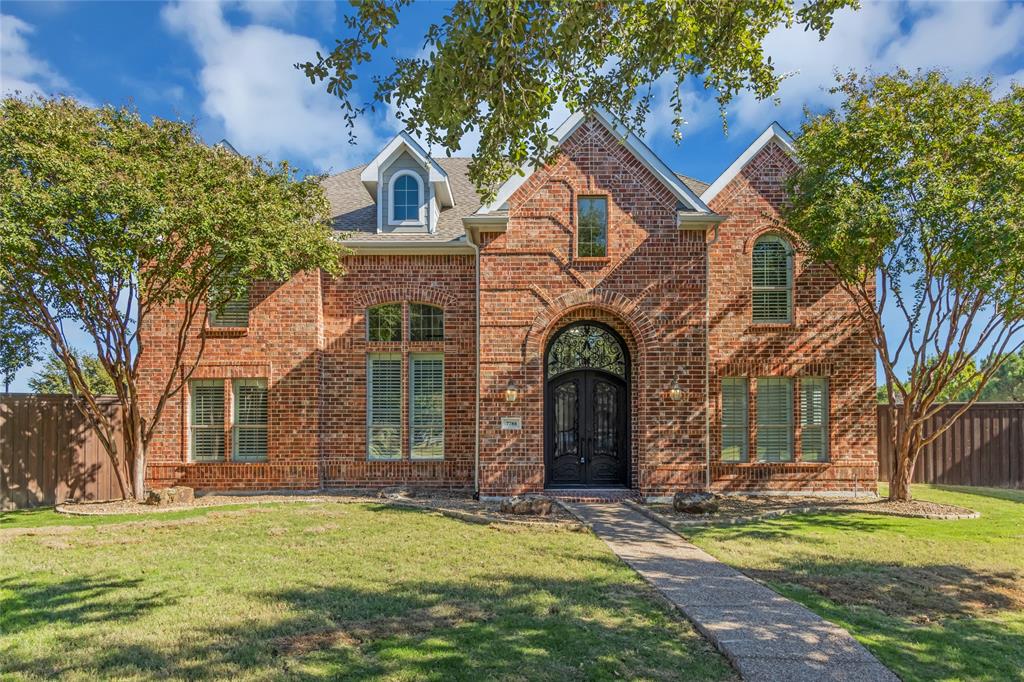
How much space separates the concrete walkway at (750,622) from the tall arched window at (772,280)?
7.19 m

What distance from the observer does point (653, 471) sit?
12.2 metres

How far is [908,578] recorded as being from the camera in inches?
275

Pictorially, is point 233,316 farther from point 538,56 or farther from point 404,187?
point 538,56

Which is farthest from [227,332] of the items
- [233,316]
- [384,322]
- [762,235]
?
[762,235]

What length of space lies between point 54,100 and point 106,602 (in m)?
9.19

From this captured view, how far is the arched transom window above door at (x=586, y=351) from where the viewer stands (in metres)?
13.4

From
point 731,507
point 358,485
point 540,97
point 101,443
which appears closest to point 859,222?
point 731,507

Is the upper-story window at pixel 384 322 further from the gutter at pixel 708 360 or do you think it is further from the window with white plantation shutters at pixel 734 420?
the window with white plantation shutters at pixel 734 420

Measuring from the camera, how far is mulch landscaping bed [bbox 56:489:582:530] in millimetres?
10156

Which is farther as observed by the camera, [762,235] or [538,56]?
[762,235]

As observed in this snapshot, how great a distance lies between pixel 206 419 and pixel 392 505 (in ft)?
17.5

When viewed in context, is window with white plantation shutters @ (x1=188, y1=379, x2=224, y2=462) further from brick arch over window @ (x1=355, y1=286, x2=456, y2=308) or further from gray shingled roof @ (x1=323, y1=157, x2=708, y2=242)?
gray shingled roof @ (x1=323, y1=157, x2=708, y2=242)

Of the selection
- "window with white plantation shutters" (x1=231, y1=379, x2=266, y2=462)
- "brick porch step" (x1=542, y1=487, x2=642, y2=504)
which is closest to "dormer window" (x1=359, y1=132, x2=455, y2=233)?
"window with white plantation shutters" (x1=231, y1=379, x2=266, y2=462)

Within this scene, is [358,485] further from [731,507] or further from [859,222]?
[859,222]
